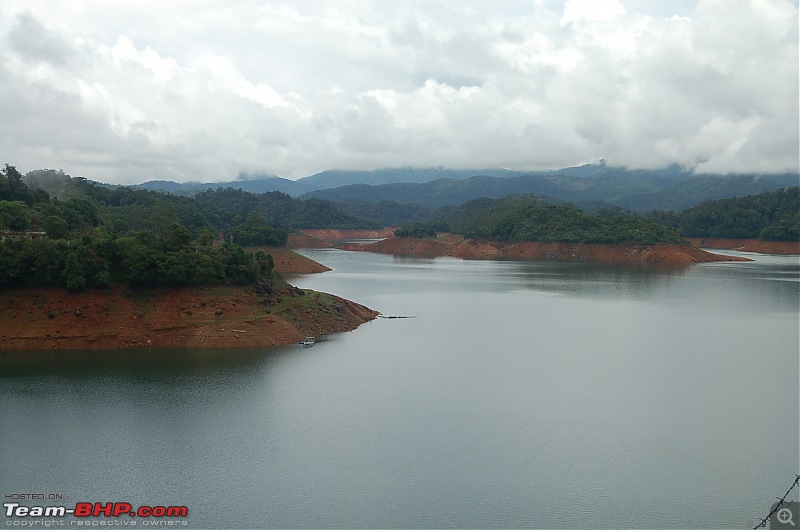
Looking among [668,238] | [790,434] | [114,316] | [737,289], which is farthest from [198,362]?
[668,238]

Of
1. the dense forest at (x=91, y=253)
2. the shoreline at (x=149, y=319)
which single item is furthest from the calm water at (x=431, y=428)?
the dense forest at (x=91, y=253)

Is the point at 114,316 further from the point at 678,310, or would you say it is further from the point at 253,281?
the point at 678,310

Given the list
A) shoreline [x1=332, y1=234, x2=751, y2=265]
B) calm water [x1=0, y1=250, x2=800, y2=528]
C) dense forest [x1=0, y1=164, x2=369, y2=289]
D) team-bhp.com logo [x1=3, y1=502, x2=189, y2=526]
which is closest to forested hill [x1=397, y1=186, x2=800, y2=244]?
shoreline [x1=332, y1=234, x2=751, y2=265]

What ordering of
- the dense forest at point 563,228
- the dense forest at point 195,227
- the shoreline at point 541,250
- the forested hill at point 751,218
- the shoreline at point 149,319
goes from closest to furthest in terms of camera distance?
the shoreline at point 149,319 → the dense forest at point 195,227 → the shoreline at point 541,250 → the dense forest at point 563,228 → the forested hill at point 751,218

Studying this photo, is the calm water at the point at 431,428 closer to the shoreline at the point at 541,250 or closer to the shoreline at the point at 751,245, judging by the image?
the shoreline at the point at 541,250

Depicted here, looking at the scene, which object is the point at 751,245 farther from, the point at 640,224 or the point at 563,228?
the point at 563,228

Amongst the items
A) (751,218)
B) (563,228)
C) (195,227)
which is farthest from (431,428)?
(751,218)
